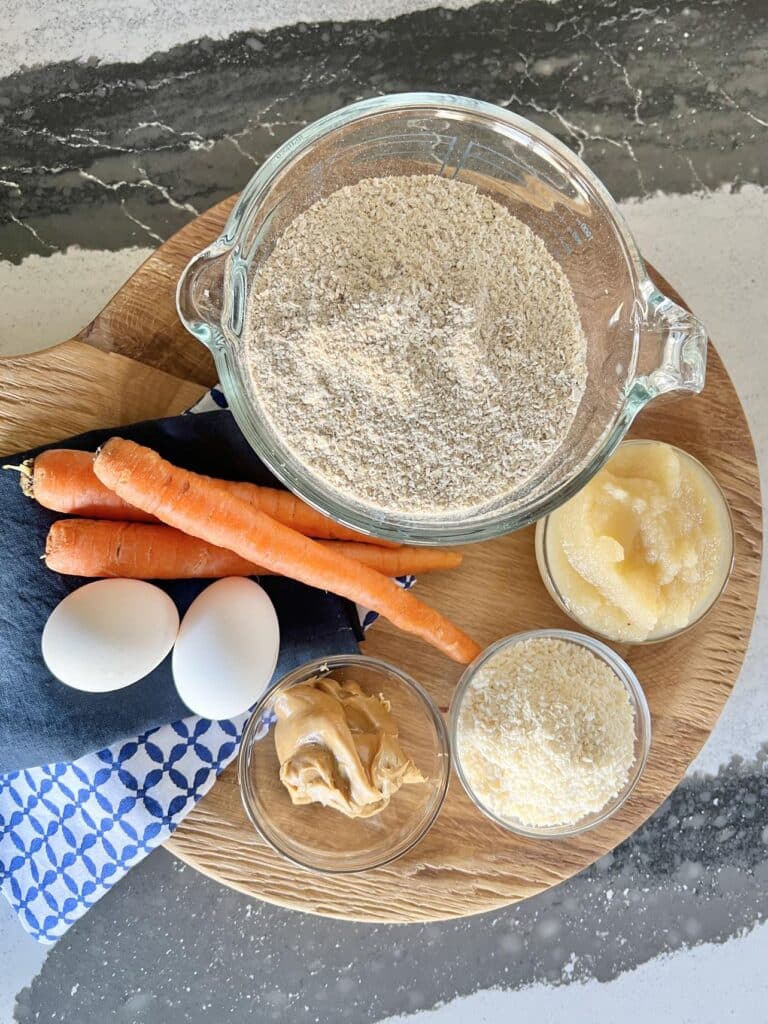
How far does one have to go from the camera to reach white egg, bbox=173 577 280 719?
116cm

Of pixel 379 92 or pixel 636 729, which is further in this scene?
pixel 379 92

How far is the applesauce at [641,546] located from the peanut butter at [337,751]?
33 cm

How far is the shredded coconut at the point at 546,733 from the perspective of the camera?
120 centimetres

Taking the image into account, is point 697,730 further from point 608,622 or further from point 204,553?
point 204,553

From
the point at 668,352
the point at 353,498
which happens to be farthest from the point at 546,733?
the point at 668,352

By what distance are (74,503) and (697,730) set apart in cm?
99

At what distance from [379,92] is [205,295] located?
78cm

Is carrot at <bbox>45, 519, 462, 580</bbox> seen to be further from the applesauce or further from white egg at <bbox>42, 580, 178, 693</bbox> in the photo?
the applesauce

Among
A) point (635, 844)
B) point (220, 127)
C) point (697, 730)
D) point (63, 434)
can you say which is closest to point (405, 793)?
point (697, 730)

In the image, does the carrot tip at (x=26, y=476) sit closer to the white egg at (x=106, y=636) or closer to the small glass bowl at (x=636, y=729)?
the white egg at (x=106, y=636)

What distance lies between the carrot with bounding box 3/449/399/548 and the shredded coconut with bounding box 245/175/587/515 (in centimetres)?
21

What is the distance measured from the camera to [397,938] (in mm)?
1631

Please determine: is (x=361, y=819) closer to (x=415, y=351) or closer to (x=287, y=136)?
(x=415, y=351)

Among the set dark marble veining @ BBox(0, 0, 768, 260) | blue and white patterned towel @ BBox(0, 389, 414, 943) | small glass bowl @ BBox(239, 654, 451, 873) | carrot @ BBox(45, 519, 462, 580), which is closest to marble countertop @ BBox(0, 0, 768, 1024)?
dark marble veining @ BBox(0, 0, 768, 260)
